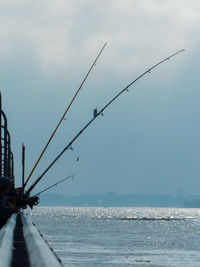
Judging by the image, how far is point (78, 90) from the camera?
2167 centimetres

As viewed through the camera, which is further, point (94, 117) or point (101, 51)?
point (101, 51)

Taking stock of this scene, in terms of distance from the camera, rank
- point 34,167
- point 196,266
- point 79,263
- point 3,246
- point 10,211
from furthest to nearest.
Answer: point 196,266, point 79,263, point 34,167, point 10,211, point 3,246

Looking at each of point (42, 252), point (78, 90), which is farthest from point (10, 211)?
point (78, 90)

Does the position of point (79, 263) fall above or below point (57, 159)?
below

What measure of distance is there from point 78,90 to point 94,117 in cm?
338

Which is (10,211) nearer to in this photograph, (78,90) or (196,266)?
(78,90)

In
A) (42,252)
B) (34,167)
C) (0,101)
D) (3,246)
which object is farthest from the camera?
(0,101)

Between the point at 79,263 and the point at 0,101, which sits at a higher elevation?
the point at 0,101

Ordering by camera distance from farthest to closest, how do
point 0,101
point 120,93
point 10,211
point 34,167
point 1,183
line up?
point 0,101, point 120,93, point 34,167, point 10,211, point 1,183

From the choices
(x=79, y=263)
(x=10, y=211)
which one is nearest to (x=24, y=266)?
(x=10, y=211)

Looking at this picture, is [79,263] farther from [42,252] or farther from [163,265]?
[42,252]

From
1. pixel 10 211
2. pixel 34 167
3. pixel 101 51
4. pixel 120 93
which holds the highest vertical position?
pixel 101 51

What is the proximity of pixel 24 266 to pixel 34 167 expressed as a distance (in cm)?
1262

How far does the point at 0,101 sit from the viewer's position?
26719mm
